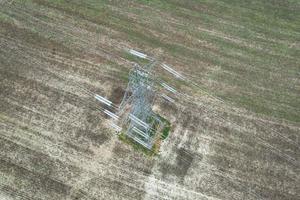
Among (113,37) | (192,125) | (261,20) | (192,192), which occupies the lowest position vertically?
(192,192)

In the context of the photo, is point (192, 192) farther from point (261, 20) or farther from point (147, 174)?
point (261, 20)

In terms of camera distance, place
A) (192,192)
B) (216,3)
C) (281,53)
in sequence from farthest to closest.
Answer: (216,3) → (281,53) → (192,192)

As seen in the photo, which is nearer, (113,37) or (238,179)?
(238,179)

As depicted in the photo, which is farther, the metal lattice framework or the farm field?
the metal lattice framework

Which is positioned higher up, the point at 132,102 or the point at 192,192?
the point at 132,102

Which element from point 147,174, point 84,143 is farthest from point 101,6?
point 147,174

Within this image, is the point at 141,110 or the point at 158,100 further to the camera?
the point at 158,100

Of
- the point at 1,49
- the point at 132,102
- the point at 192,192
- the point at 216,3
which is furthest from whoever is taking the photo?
the point at 216,3

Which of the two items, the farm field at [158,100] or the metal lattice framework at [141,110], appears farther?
the metal lattice framework at [141,110]
